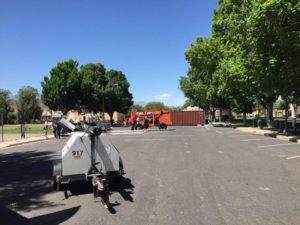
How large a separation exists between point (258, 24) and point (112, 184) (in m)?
15.9

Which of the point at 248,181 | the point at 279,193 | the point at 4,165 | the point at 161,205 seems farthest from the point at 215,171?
the point at 4,165

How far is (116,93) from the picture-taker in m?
80.8

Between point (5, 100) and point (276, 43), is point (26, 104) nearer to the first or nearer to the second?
point (5, 100)

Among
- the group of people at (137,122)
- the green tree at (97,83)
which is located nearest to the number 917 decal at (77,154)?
the group of people at (137,122)

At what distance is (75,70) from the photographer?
2283 inches

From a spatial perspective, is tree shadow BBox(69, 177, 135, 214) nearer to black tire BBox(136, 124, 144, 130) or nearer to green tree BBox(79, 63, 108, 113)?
black tire BBox(136, 124, 144, 130)

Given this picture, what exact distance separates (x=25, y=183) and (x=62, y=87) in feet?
149

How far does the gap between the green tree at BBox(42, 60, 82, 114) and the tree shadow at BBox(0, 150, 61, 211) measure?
40.4 m

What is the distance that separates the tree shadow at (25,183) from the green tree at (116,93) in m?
64.4

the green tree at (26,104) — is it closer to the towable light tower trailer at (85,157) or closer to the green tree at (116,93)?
the green tree at (116,93)

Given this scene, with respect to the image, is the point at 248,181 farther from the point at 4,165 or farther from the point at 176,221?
the point at 4,165

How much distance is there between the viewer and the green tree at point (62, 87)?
5562 centimetres

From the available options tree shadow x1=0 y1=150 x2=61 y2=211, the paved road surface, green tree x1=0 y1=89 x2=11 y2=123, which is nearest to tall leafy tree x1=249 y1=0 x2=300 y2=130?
the paved road surface

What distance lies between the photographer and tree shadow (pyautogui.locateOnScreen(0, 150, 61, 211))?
846cm
